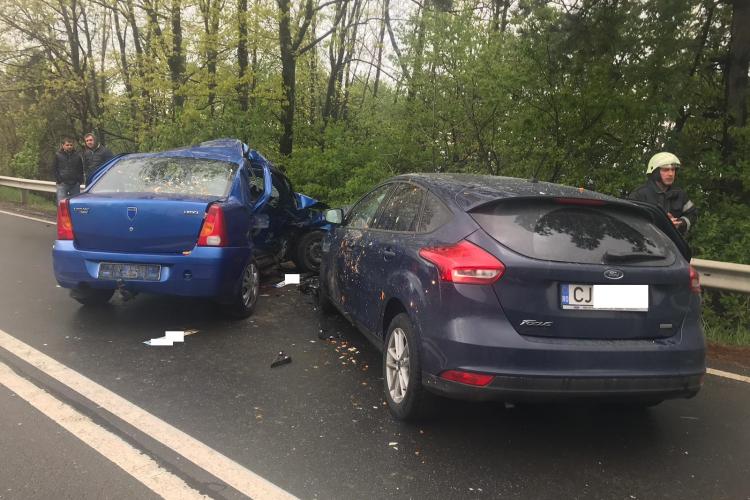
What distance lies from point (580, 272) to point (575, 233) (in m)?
0.28

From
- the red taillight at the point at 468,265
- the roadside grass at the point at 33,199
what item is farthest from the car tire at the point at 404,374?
the roadside grass at the point at 33,199

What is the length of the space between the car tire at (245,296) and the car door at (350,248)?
0.83 metres

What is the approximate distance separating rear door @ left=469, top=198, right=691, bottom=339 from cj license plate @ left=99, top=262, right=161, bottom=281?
311cm

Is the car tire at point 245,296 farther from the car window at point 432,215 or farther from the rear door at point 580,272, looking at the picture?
the rear door at point 580,272

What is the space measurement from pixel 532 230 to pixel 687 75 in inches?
245

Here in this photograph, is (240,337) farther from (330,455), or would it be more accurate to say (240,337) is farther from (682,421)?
(682,421)

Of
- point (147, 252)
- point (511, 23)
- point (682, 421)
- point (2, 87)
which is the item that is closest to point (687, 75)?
point (511, 23)

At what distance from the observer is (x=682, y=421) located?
12.4 ft

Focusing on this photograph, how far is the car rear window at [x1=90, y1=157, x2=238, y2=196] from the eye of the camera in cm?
563

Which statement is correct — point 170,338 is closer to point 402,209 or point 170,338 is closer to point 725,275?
point 402,209

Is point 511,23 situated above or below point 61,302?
above

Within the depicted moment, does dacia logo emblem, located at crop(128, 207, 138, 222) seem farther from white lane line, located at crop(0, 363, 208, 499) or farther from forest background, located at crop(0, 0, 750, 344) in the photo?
forest background, located at crop(0, 0, 750, 344)

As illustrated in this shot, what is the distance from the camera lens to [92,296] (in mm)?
5941

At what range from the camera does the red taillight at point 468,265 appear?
10.0 ft
